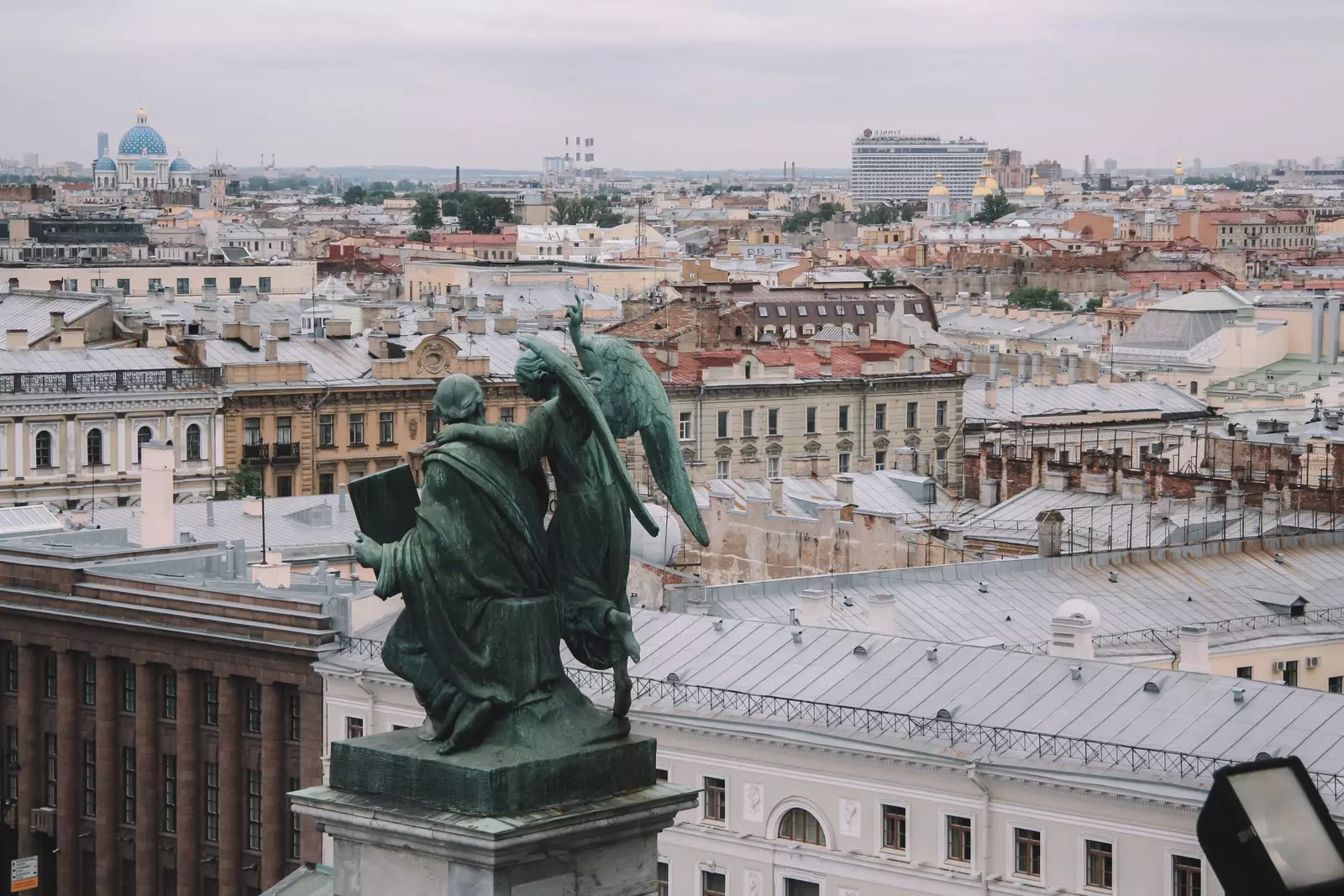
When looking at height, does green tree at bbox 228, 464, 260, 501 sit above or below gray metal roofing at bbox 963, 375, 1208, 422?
below

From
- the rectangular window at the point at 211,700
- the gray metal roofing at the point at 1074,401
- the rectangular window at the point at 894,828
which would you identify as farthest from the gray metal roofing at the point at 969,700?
the gray metal roofing at the point at 1074,401

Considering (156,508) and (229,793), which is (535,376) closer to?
(229,793)

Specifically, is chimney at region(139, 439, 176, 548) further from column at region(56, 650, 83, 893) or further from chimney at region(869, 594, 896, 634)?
chimney at region(869, 594, 896, 634)

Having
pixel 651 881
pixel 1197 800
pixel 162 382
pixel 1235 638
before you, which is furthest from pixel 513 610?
pixel 162 382

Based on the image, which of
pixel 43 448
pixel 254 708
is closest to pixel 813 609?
pixel 254 708

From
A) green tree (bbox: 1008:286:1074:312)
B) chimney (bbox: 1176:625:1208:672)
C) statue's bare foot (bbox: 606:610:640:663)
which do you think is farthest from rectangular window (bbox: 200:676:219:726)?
green tree (bbox: 1008:286:1074:312)
